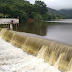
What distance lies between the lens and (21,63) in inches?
284

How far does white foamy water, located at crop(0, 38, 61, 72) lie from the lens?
21.2 ft

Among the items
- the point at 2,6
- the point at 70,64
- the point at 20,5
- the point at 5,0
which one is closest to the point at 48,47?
the point at 70,64

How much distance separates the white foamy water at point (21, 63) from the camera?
645 centimetres

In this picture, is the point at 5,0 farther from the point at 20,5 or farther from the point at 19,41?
the point at 19,41

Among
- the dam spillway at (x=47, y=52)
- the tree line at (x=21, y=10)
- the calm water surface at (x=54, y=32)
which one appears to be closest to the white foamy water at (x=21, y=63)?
the dam spillway at (x=47, y=52)

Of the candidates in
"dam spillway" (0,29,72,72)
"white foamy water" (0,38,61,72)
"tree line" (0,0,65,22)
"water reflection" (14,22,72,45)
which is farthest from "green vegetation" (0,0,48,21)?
"white foamy water" (0,38,61,72)

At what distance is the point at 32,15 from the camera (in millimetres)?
49562

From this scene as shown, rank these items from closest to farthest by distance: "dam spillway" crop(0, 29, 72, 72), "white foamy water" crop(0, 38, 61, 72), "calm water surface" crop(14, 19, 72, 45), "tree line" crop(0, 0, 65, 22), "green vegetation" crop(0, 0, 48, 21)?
"dam spillway" crop(0, 29, 72, 72), "white foamy water" crop(0, 38, 61, 72), "calm water surface" crop(14, 19, 72, 45), "tree line" crop(0, 0, 65, 22), "green vegetation" crop(0, 0, 48, 21)

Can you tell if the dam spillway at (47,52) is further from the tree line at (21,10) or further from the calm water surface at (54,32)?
the tree line at (21,10)

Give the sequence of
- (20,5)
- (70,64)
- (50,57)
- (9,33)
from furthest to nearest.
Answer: (20,5) → (9,33) → (50,57) → (70,64)

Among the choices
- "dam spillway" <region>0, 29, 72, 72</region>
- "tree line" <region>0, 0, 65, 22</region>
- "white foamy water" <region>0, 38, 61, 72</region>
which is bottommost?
"white foamy water" <region>0, 38, 61, 72</region>

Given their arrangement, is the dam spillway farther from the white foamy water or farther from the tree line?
the tree line

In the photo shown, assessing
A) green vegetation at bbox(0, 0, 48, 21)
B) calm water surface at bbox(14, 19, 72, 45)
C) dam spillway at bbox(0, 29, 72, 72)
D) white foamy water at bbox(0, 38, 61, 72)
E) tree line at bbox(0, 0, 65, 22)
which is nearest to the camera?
dam spillway at bbox(0, 29, 72, 72)

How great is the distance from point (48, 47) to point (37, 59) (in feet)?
3.72
